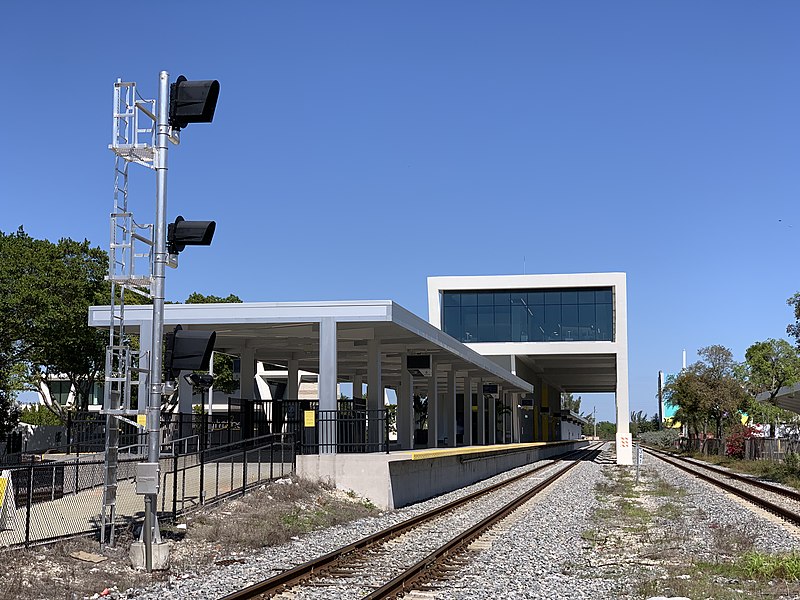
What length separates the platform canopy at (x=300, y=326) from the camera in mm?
23250

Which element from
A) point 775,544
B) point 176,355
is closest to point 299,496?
point 176,355

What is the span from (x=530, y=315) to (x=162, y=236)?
2015 inches

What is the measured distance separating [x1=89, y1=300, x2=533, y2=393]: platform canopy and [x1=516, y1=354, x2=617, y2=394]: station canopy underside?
29.1m

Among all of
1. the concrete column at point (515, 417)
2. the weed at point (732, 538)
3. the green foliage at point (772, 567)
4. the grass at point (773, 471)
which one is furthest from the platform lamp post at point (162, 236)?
the concrete column at point (515, 417)

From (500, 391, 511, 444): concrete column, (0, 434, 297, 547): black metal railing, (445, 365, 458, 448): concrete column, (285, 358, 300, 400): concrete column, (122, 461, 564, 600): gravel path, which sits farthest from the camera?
(500, 391, 511, 444): concrete column

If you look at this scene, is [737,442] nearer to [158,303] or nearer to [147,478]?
[158,303]

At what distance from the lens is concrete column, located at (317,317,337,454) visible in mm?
23094

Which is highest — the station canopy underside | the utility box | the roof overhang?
the station canopy underside

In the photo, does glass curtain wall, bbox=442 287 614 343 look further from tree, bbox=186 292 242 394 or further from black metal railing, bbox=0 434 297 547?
black metal railing, bbox=0 434 297 547

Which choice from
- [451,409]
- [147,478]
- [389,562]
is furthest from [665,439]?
[147,478]

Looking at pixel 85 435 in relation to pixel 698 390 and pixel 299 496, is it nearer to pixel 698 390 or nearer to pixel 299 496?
pixel 299 496

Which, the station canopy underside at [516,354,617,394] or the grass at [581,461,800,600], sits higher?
the station canopy underside at [516,354,617,394]

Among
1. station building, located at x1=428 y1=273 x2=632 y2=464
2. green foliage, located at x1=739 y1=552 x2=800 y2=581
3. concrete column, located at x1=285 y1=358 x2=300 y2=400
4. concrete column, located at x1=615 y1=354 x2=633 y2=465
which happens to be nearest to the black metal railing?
green foliage, located at x1=739 y1=552 x2=800 y2=581

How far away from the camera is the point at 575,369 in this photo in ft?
260
